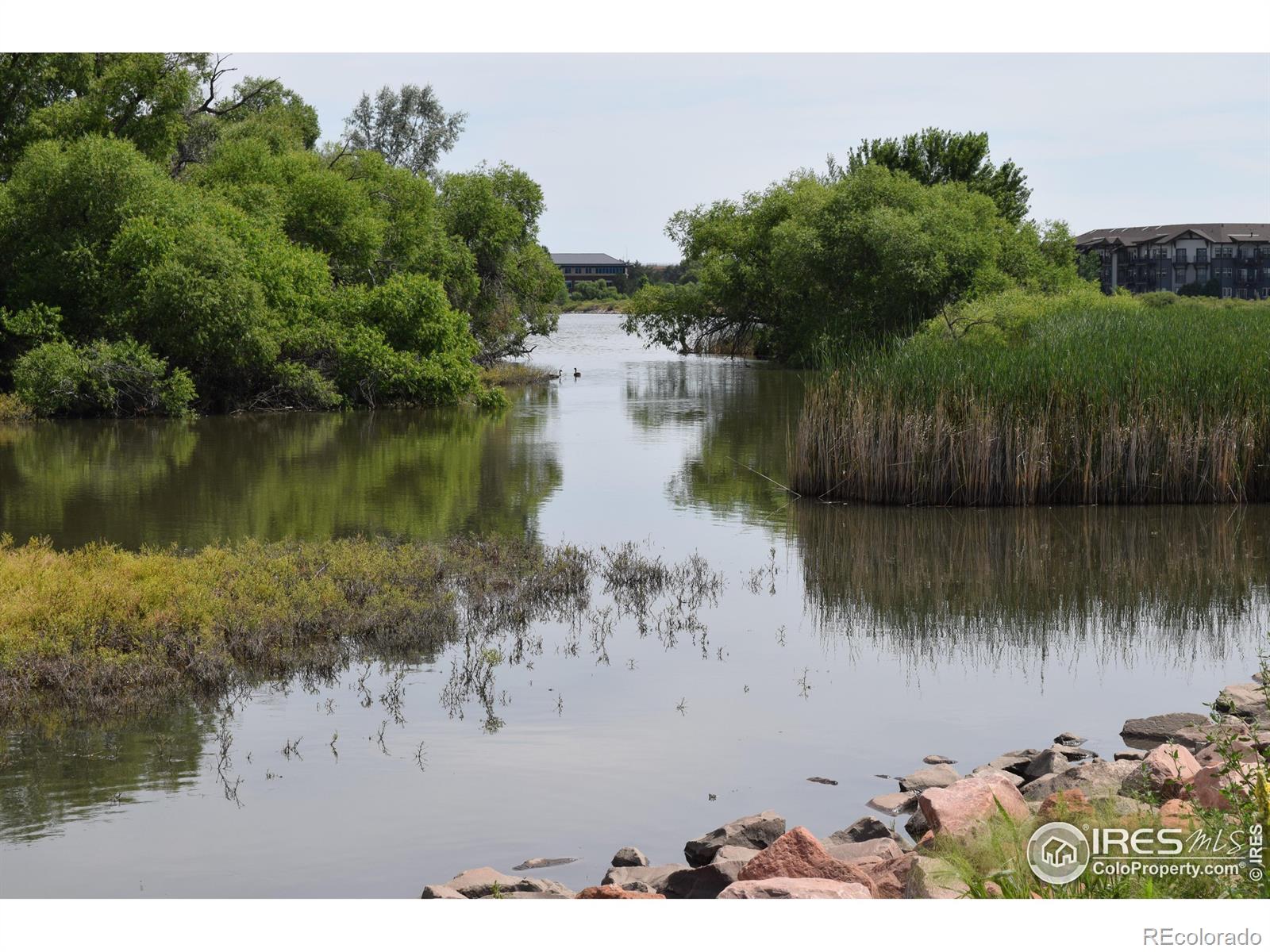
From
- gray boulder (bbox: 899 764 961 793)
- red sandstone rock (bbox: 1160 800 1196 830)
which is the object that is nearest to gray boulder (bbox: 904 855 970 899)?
red sandstone rock (bbox: 1160 800 1196 830)

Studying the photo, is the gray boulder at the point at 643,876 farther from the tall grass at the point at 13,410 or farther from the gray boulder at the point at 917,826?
the tall grass at the point at 13,410

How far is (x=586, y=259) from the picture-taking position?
152 m

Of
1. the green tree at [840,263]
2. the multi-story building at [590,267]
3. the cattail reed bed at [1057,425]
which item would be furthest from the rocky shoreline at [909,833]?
the multi-story building at [590,267]

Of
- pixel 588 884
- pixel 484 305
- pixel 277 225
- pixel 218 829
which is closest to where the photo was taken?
pixel 588 884

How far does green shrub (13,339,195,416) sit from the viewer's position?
2881cm

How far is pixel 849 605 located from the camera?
1249cm

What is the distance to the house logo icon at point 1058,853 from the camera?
5164 millimetres

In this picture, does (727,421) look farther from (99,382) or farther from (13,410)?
(13,410)

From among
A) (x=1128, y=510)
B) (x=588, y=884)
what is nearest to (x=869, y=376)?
(x=1128, y=510)

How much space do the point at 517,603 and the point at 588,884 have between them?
5.94 meters

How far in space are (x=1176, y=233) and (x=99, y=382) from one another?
240 feet

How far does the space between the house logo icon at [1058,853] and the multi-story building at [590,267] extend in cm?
13272

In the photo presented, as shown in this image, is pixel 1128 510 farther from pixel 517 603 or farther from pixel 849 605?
pixel 517 603

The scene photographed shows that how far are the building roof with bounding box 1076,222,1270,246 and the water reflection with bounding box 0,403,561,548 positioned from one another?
2590 inches
